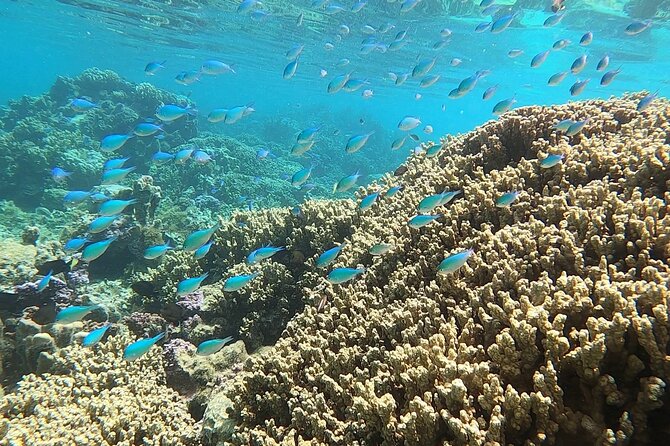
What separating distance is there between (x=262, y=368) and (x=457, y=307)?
2.06 meters

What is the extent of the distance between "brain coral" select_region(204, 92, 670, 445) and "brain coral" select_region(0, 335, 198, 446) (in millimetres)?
680

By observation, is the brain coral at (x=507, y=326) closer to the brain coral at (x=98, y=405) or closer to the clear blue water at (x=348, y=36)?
the brain coral at (x=98, y=405)

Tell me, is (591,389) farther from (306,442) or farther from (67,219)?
(67,219)

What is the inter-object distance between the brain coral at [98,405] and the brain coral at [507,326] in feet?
2.23

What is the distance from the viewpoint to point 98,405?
3996 millimetres

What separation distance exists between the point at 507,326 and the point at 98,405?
4.22 m

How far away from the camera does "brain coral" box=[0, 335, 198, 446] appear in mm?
3770

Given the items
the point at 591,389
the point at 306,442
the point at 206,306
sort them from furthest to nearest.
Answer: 1. the point at 206,306
2. the point at 306,442
3. the point at 591,389

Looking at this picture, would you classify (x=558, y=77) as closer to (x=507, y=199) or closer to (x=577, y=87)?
(x=577, y=87)

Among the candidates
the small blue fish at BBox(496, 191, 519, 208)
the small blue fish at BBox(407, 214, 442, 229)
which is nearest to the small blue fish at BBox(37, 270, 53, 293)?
the small blue fish at BBox(407, 214, 442, 229)

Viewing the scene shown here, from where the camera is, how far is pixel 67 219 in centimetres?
1325

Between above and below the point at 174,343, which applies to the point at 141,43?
above

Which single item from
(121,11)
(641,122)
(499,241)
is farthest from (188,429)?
(121,11)

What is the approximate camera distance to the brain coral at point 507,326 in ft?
7.10
